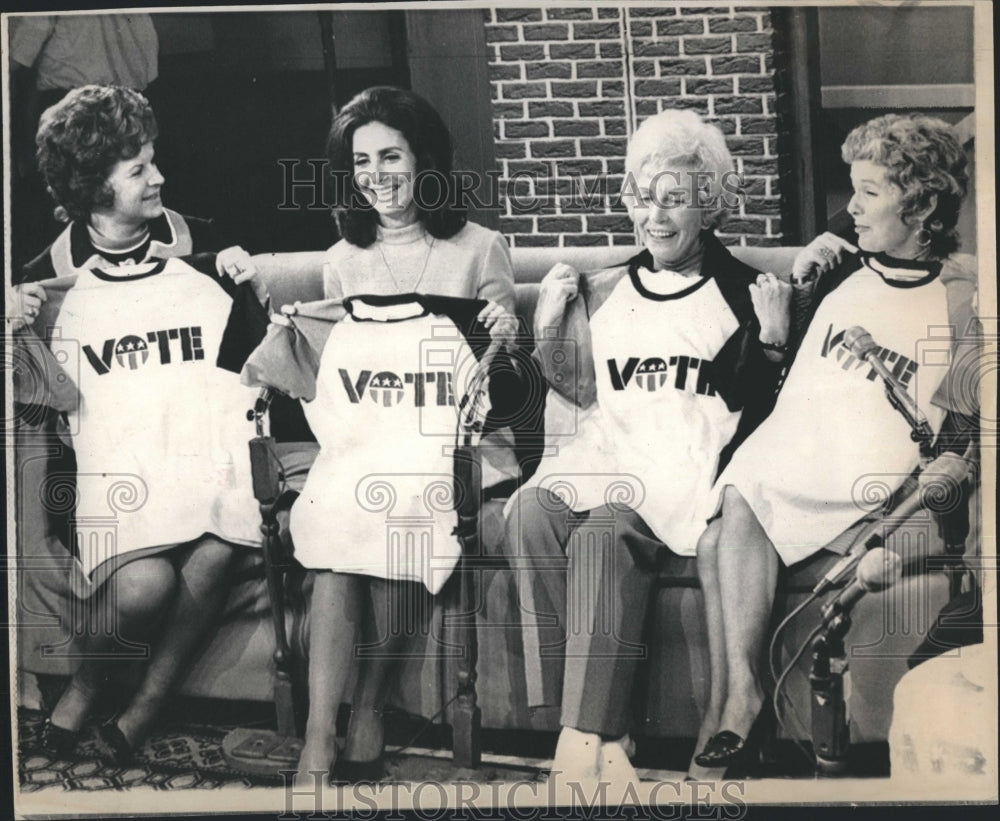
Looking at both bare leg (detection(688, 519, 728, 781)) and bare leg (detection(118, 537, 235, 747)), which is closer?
bare leg (detection(688, 519, 728, 781))

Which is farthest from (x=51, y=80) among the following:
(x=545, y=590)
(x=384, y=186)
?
(x=545, y=590)

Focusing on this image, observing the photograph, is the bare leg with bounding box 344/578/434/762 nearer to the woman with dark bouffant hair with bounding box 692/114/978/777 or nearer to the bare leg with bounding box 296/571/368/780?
the bare leg with bounding box 296/571/368/780

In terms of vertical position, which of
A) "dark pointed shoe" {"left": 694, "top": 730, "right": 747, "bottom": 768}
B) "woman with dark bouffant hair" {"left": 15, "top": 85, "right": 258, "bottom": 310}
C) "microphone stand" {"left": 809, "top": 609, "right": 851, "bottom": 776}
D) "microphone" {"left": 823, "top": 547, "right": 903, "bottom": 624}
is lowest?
"dark pointed shoe" {"left": 694, "top": 730, "right": 747, "bottom": 768}

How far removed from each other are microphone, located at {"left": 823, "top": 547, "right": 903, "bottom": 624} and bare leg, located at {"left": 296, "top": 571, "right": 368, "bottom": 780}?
165cm

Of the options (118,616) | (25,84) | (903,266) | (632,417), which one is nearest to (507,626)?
(632,417)

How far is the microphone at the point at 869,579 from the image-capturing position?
3896mm

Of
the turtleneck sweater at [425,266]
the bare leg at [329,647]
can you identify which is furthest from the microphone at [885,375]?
the bare leg at [329,647]

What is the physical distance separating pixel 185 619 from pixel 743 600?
1959 mm

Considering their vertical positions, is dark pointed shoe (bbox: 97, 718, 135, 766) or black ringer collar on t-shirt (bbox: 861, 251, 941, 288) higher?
black ringer collar on t-shirt (bbox: 861, 251, 941, 288)

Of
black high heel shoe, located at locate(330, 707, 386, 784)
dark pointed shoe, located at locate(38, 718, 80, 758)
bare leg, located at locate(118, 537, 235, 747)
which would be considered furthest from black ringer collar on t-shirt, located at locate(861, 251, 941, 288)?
dark pointed shoe, located at locate(38, 718, 80, 758)

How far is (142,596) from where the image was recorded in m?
3.97

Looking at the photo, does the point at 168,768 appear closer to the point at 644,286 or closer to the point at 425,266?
the point at 425,266

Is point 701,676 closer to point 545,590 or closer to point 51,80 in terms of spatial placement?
point 545,590

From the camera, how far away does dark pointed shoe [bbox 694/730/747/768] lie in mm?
3871
